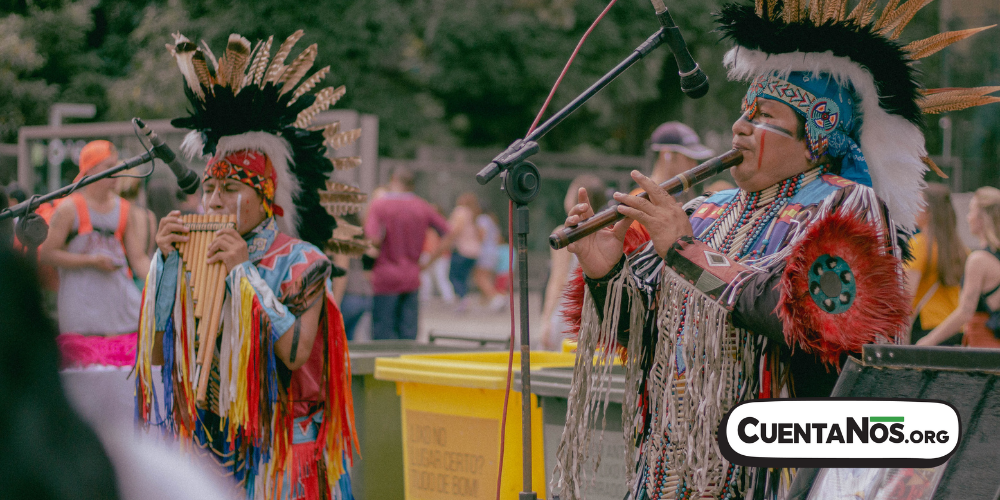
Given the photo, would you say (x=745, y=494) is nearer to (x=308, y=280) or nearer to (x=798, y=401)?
(x=798, y=401)

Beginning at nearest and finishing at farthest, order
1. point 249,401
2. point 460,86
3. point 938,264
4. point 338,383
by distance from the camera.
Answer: point 249,401 → point 338,383 → point 938,264 → point 460,86

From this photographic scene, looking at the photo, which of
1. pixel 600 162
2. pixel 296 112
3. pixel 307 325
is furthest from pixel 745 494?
pixel 600 162

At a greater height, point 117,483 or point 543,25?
point 543,25

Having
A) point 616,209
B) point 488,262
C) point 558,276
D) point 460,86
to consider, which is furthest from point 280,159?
point 460,86

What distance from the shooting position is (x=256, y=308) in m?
3.06

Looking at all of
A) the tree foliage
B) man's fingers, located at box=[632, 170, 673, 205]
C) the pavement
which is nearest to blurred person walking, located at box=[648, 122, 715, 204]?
man's fingers, located at box=[632, 170, 673, 205]

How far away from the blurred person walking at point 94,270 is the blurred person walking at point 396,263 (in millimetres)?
2650

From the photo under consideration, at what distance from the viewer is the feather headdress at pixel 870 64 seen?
235 centimetres

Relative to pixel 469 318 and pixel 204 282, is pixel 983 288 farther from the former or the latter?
pixel 469 318

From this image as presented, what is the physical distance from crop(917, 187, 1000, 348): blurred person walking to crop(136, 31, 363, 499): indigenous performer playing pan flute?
3.66 metres

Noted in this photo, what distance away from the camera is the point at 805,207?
2.30m

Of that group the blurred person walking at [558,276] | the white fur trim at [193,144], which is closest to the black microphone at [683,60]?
the white fur trim at [193,144]

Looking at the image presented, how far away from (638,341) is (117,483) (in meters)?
1.72

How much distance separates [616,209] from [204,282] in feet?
4.90
